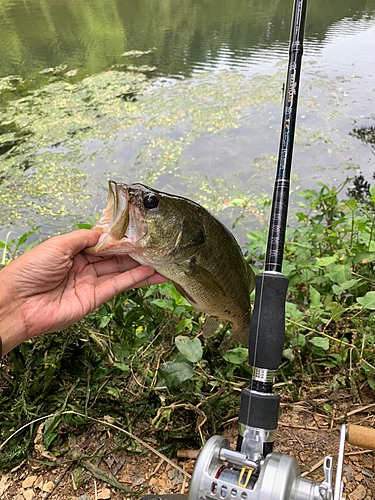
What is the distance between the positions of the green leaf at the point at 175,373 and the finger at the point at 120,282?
1.56 ft

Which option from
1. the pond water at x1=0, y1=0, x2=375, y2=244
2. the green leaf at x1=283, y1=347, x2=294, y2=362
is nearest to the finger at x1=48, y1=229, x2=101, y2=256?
the green leaf at x1=283, y1=347, x2=294, y2=362

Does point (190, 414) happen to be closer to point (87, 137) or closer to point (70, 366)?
point (70, 366)

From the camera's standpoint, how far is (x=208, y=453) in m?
1.08

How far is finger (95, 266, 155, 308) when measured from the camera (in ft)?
6.04

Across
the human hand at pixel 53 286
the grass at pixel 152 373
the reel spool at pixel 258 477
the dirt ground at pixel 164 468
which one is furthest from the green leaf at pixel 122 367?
the reel spool at pixel 258 477

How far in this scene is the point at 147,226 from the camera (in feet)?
5.32

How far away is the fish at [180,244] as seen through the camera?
62.8 inches

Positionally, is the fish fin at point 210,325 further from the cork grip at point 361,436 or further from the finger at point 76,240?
the cork grip at point 361,436

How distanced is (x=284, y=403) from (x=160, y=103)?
5.41 m

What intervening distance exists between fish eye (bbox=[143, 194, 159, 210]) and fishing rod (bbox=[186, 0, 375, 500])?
489 mm

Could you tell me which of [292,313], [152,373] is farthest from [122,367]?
[292,313]

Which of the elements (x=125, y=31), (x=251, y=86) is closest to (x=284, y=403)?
(x=251, y=86)

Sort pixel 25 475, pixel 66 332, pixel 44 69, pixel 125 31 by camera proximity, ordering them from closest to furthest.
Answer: pixel 25 475, pixel 66 332, pixel 44 69, pixel 125 31

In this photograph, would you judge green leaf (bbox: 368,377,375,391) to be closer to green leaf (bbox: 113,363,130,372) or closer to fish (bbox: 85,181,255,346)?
fish (bbox: 85,181,255,346)
